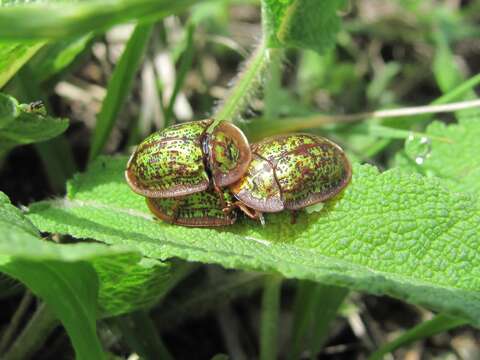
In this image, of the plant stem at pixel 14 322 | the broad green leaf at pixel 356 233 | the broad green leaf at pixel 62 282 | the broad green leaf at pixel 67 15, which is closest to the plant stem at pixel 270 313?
the broad green leaf at pixel 356 233

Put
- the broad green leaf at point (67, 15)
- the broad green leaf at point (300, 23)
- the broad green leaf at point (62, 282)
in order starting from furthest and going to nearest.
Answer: the broad green leaf at point (300, 23) → the broad green leaf at point (62, 282) → the broad green leaf at point (67, 15)

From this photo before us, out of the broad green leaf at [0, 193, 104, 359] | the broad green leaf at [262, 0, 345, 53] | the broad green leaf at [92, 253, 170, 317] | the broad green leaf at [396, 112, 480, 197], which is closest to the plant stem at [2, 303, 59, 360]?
the broad green leaf at [92, 253, 170, 317]

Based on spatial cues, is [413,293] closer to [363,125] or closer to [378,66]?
[363,125]

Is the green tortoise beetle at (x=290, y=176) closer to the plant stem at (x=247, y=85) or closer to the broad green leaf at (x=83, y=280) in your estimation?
the plant stem at (x=247, y=85)

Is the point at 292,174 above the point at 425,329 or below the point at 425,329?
above

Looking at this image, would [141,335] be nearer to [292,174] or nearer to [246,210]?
[246,210]

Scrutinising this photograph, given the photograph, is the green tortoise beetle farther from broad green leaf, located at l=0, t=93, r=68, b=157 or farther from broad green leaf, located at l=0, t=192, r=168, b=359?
broad green leaf, located at l=0, t=93, r=68, b=157

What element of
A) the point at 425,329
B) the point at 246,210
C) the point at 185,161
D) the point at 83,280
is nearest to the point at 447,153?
the point at 425,329
